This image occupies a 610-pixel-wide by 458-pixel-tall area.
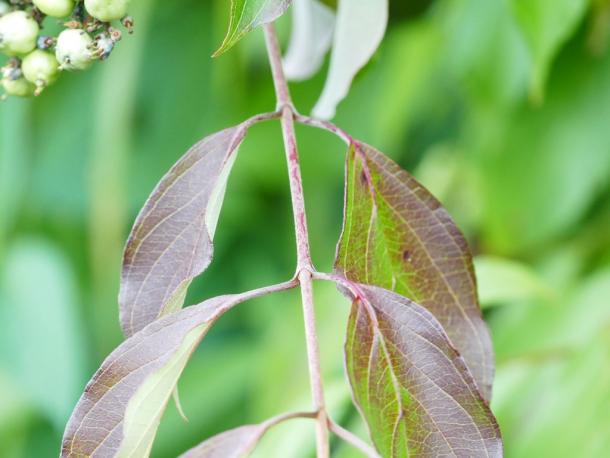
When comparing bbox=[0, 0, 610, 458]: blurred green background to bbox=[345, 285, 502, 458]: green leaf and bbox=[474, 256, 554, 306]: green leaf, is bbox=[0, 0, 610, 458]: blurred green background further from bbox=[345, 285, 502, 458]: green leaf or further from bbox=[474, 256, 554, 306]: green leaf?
bbox=[345, 285, 502, 458]: green leaf

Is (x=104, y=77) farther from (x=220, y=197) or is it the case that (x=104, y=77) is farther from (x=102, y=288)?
(x=220, y=197)

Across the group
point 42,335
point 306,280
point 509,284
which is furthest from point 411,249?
point 42,335

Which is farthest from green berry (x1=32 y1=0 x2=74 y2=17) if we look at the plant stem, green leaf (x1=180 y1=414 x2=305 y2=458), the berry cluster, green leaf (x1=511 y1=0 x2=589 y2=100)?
green leaf (x1=511 y1=0 x2=589 y2=100)

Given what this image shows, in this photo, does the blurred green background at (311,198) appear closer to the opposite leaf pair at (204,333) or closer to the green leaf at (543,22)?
the green leaf at (543,22)

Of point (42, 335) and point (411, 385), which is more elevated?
point (411, 385)

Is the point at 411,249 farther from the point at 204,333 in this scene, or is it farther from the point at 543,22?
the point at 543,22

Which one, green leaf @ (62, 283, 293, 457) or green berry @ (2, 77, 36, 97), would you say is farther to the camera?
green berry @ (2, 77, 36, 97)

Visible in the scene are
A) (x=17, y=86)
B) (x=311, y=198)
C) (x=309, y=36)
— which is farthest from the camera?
(x=311, y=198)
